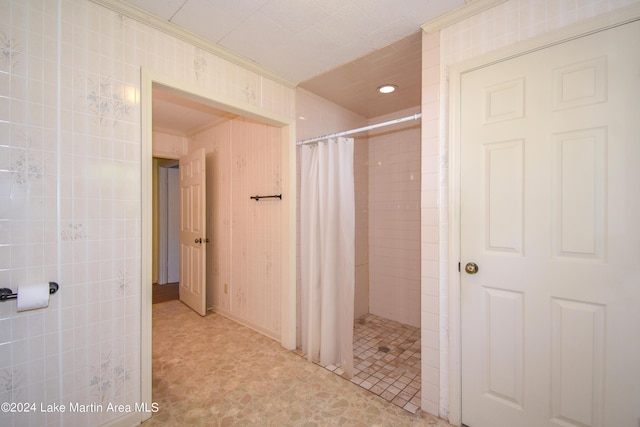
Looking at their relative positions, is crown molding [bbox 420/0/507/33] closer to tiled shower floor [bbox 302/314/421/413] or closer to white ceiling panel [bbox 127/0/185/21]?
white ceiling panel [bbox 127/0/185/21]

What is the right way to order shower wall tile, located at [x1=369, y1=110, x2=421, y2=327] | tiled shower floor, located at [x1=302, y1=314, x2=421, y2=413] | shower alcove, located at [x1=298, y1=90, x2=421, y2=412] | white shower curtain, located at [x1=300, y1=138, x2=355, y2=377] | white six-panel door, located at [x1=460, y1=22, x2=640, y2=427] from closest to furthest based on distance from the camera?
white six-panel door, located at [x1=460, y1=22, x2=640, y2=427]
tiled shower floor, located at [x1=302, y1=314, x2=421, y2=413]
white shower curtain, located at [x1=300, y1=138, x2=355, y2=377]
shower alcove, located at [x1=298, y1=90, x2=421, y2=412]
shower wall tile, located at [x1=369, y1=110, x2=421, y2=327]

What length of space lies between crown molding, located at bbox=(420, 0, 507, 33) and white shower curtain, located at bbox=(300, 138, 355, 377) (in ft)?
2.86

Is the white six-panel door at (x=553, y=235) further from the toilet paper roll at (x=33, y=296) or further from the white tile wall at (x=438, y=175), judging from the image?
the toilet paper roll at (x=33, y=296)

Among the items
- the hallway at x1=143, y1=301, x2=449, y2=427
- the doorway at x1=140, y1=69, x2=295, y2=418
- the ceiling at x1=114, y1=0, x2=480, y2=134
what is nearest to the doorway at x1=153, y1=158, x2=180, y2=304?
the hallway at x1=143, y1=301, x2=449, y2=427

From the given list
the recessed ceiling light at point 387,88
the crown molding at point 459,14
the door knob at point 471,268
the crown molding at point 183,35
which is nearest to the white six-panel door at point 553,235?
the door knob at point 471,268

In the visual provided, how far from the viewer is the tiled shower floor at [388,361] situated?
189cm


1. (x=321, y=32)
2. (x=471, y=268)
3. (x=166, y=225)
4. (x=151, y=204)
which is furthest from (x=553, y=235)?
(x=166, y=225)

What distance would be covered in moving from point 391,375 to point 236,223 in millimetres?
2166

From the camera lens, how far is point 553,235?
1334mm

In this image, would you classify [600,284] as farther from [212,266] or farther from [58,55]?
[212,266]

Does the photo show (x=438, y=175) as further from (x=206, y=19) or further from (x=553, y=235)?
(x=206, y=19)

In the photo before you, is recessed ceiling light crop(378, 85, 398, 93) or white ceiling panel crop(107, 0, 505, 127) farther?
recessed ceiling light crop(378, 85, 398, 93)

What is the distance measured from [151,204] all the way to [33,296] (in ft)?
2.08

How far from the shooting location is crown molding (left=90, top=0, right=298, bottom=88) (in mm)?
1505
